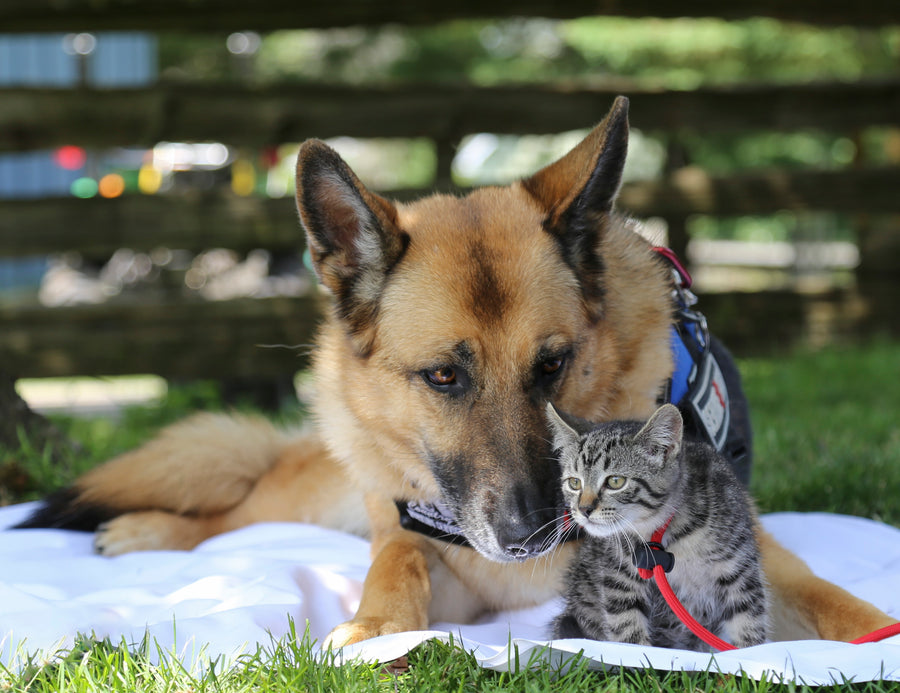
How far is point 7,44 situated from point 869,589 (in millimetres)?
14835

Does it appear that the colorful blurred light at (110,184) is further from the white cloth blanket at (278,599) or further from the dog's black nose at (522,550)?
the dog's black nose at (522,550)

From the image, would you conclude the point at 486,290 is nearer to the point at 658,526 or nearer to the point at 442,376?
the point at 442,376

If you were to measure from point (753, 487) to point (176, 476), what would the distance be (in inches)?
95.4

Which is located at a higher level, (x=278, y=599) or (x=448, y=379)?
(x=448, y=379)

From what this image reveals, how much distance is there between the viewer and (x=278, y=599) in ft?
8.25

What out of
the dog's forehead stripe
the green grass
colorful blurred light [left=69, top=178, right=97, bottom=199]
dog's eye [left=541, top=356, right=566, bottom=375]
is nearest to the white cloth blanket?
the green grass

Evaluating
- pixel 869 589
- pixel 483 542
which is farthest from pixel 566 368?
pixel 869 589

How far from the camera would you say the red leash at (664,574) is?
205cm

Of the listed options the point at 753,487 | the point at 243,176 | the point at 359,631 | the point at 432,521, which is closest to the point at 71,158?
the point at 243,176

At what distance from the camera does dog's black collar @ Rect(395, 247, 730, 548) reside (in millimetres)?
2664

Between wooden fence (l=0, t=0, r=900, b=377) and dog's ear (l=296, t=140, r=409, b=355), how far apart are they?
171 inches

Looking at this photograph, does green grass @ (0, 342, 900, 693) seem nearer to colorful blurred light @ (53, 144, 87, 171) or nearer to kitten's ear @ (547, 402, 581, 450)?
kitten's ear @ (547, 402, 581, 450)

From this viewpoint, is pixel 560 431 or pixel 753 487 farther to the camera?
pixel 753 487

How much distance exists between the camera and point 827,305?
319 inches
